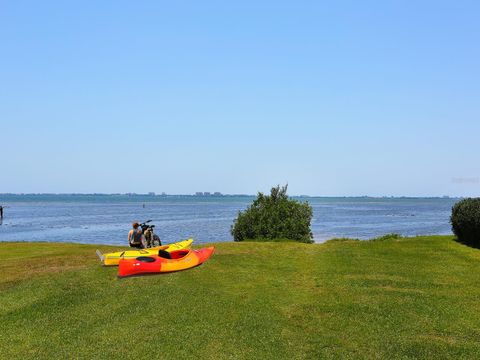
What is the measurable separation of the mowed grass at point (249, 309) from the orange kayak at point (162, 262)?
0.59m

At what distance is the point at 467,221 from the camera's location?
95.4ft

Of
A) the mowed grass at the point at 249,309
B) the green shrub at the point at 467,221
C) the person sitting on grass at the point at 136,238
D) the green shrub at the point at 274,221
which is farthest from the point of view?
the green shrub at the point at 274,221

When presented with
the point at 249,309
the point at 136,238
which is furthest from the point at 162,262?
the point at 249,309

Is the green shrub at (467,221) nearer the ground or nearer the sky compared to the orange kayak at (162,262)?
nearer the sky

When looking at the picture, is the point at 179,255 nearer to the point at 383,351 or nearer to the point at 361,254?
the point at 361,254

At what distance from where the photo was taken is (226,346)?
1258 cm

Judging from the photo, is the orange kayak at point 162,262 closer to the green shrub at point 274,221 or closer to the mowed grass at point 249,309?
the mowed grass at point 249,309

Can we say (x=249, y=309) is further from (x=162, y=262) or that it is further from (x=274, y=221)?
(x=274, y=221)

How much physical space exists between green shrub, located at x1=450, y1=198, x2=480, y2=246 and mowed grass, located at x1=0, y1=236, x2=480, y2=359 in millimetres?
3785

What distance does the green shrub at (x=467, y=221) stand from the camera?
2830cm

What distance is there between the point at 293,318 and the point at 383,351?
3.49 meters

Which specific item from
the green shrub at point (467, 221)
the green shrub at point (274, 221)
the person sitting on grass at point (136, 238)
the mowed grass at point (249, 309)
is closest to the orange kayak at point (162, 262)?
the mowed grass at point (249, 309)

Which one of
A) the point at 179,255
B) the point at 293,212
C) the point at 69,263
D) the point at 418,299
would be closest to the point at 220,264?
the point at 179,255

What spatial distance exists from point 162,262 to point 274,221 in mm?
18097
